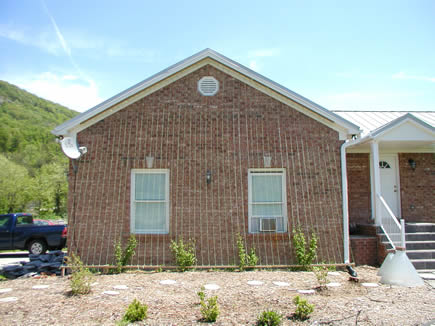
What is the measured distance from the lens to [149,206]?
9.95m

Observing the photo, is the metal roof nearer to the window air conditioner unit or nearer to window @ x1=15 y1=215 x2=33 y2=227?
the window air conditioner unit

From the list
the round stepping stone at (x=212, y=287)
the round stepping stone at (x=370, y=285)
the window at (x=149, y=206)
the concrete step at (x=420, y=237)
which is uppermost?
the window at (x=149, y=206)

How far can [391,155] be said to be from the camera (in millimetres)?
12492

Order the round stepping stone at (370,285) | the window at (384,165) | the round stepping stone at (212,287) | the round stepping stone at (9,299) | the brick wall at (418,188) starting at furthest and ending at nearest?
1. the window at (384,165)
2. the brick wall at (418,188)
3. the round stepping stone at (370,285)
4. the round stepping stone at (212,287)
5. the round stepping stone at (9,299)

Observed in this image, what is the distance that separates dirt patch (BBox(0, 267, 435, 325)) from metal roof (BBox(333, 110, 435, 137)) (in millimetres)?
5448

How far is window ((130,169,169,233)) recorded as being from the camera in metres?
9.92

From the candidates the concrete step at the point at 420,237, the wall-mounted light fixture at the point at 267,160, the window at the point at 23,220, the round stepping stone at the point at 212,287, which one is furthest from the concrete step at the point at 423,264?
the window at the point at 23,220

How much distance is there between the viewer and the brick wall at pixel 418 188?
40.3 ft

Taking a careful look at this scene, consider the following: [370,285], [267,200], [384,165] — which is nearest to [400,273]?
[370,285]

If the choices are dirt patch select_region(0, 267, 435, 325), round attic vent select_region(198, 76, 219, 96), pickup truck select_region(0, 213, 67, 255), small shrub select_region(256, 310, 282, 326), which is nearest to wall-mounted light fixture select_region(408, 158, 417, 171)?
dirt patch select_region(0, 267, 435, 325)

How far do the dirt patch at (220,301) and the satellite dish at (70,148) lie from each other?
2.73 m

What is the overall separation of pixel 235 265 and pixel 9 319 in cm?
507

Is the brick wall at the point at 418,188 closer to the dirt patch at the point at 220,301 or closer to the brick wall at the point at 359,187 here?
the brick wall at the point at 359,187

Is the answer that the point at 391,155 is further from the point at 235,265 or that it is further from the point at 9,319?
the point at 9,319
